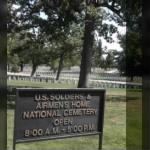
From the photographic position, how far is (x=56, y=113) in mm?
5316

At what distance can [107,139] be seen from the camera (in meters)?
7.80

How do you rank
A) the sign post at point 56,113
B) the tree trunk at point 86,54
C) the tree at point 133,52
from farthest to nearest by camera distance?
the tree trunk at point 86,54, the tree at point 133,52, the sign post at point 56,113

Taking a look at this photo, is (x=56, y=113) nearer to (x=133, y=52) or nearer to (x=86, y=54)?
(x=133, y=52)

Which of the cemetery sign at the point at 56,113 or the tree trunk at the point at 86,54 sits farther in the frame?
the tree trunk at the point at 86,54

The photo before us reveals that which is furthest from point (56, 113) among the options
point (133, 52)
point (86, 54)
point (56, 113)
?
point (86, 54)

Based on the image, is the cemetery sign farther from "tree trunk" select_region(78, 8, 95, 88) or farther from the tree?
"tree trunk" select_region(78, 8, 95, 88)

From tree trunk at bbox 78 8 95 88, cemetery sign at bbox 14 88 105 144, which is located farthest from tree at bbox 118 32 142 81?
tree trunk at bbox 78 8 95 88

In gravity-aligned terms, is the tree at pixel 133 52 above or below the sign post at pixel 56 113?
above

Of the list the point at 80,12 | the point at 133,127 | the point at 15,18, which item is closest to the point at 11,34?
the point at 15,18

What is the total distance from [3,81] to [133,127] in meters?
4.91

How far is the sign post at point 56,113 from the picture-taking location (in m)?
5.05

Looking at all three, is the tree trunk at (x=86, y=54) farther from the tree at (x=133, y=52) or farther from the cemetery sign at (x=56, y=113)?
the cemetery sign at (x=56, y=113)

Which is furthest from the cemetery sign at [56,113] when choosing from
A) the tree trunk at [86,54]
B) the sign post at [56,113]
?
the tree trunk at [86,54]

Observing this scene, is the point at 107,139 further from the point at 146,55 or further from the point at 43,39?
the point at 43,39
